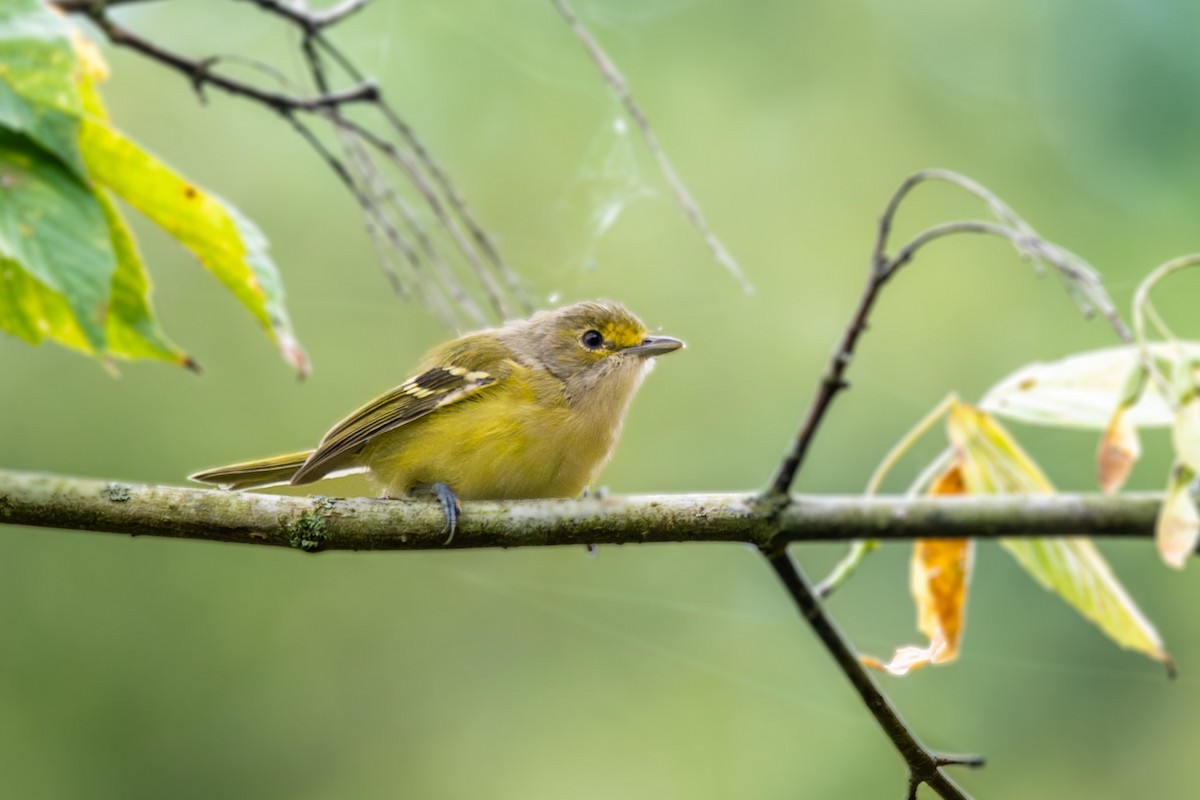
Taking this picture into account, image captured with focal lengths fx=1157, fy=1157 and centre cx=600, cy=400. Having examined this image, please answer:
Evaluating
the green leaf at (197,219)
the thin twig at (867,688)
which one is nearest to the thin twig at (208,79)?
the green leaf at (197,219)

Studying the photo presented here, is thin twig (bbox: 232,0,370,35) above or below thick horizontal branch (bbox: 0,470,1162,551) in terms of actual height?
above

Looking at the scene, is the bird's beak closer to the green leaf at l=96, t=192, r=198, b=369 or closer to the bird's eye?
the bird's eye

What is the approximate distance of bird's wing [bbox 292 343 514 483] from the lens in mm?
2936

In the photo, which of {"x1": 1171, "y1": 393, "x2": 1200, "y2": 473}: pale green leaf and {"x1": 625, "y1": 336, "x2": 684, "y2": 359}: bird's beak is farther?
{"x1": 625, "y1": 336, "x2": 684, "y2": 359}: bird's beak

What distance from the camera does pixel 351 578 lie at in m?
7.34

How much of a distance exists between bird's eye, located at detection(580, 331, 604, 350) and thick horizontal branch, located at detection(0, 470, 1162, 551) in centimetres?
135

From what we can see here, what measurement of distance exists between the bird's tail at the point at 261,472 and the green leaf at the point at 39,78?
1.34m

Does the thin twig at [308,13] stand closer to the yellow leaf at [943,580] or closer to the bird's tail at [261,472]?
the bird's tail at [261,472]

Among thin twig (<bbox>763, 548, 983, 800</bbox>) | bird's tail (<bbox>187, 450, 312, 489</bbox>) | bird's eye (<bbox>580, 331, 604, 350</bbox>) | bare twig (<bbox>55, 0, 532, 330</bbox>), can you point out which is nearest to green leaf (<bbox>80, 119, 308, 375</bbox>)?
bare twig (<bbox>55, 0, 532, 330</bbox>)

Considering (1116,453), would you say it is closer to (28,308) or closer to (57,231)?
(57,231)

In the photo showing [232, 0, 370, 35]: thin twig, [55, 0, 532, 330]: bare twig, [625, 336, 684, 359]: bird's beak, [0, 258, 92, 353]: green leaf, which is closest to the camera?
[0, 258, 92, 353]: green leaf

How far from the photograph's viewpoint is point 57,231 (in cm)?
167

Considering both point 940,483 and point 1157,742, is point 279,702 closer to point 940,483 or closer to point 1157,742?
point 1157,742

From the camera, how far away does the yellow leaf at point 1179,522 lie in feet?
4.74
